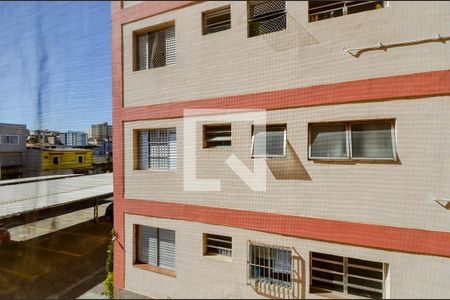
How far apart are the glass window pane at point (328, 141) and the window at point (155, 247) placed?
313 centimetres

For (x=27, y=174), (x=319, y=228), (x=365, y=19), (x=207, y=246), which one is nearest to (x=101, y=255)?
(x=27, y=174)

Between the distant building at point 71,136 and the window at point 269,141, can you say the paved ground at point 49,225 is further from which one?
the window at point 269,141

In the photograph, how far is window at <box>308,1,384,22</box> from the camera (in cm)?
420

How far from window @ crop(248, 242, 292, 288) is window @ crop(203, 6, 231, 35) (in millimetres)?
3807

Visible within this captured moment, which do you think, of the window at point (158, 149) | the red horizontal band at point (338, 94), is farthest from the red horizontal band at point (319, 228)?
the red horizontal band at point (338, 94)

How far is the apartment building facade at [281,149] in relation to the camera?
3.81m

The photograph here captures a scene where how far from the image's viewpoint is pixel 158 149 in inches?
223

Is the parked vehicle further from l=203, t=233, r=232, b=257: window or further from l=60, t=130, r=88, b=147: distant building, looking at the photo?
l=203, t=233, r=232, b=257: window

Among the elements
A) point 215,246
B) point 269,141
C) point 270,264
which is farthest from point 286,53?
point 215,246

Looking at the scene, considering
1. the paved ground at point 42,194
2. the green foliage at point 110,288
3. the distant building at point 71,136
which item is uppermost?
the distant building at point 71,136

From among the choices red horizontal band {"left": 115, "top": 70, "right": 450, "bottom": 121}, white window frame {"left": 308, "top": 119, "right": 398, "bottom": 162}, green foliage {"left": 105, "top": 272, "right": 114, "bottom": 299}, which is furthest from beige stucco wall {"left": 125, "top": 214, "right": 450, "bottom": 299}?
red horizontal band {"left": 115, "top": 70, "right": 450, "bottom": 121}

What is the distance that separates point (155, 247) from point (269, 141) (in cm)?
315

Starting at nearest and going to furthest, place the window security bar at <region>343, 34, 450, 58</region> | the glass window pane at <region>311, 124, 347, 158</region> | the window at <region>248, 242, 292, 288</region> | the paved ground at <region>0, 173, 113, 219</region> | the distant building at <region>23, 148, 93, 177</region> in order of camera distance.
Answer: the window security bar at <region>343, 34, 450, 58</region>
the glass window pane at <region>311, 124, 347, 158</region>
the window at <region>248, 242, 292, 288</region>
the paved ground at <region>0, 173, 113, 219</region>
the distant building at <region>23, 148, 93, 177</region>

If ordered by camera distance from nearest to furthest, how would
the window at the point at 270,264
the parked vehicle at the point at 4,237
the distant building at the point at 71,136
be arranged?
the window at the point at 270,264 < the distant building at the point at 71,136 < the parked vehicle at the point at 4,237
